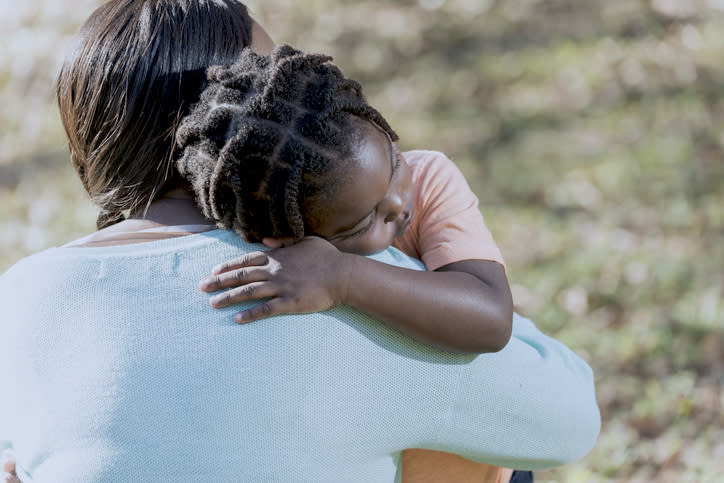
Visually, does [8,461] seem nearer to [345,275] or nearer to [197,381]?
[197,381]

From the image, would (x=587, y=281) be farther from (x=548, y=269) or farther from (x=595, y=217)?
(x=595, y=217)

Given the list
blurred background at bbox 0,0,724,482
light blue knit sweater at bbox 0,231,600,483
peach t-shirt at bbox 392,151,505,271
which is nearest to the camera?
light blue knit sweater at bbox 0,231,600,483

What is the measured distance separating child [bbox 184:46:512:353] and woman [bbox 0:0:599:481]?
44mm

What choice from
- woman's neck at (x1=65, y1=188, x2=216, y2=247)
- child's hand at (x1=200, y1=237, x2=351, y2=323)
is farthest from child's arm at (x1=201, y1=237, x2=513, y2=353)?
woman's neck at (x1=65, y1=188, x2=216, y2=247)

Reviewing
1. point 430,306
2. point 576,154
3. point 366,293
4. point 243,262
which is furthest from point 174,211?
point 576,154

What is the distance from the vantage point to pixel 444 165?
→ 1.93 m

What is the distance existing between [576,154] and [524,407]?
393 cm

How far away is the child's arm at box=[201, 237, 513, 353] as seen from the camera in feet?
4.80

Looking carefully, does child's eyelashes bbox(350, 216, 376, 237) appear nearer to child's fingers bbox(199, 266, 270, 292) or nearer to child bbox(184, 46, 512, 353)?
child bbox(184, 46, 512, 353)

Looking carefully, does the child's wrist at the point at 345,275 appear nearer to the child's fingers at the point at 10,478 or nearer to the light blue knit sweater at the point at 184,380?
the light blue knit sweater at the point at 184,380

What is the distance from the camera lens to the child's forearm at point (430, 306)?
1514 mm

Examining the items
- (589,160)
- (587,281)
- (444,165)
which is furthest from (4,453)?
(589,160)

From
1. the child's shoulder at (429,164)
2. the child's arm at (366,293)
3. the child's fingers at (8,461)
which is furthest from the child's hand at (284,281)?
the child's fingers at (8,461)

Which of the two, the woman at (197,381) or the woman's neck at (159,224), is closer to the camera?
the woman at (197,381)
